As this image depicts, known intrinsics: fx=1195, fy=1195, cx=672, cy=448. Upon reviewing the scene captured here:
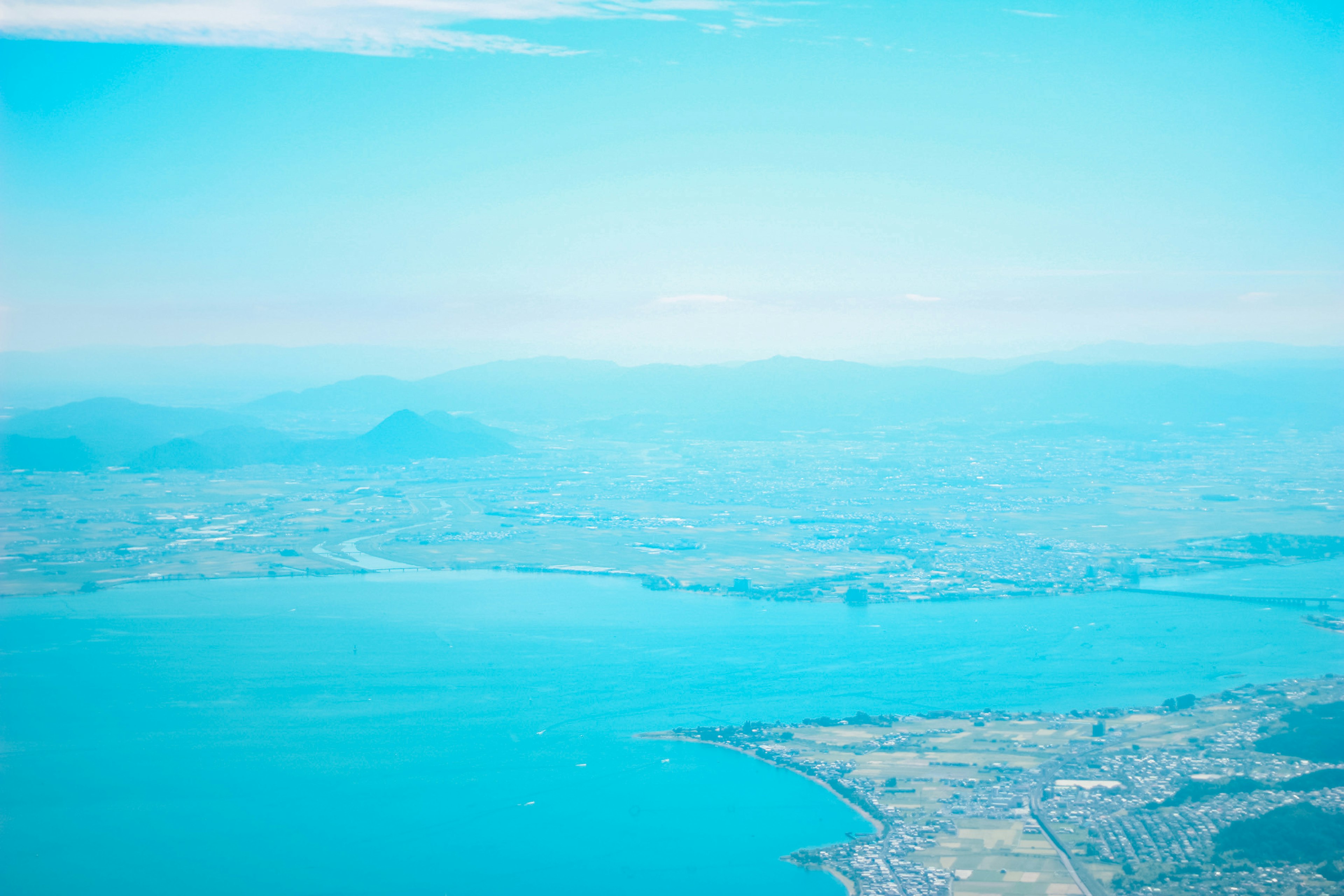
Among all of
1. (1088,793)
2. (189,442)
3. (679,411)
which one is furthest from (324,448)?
(1088,793)

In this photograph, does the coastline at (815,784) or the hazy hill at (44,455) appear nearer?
the coastline at (815,784)

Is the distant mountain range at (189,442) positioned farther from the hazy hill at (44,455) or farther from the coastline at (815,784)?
the coastline at (815,784)

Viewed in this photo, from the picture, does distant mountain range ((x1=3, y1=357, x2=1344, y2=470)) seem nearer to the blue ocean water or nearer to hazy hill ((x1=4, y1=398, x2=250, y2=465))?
hazy hill ((x1=4, y1=398, x2=250, y2=465))

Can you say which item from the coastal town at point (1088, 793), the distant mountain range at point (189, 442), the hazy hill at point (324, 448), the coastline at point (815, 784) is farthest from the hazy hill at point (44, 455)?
the coastal town at point (1088, 793)

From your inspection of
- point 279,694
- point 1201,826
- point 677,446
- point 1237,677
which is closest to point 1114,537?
point 1237,677

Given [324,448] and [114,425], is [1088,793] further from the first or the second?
[114,425]

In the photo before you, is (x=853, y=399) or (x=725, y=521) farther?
(x=853, y=399)

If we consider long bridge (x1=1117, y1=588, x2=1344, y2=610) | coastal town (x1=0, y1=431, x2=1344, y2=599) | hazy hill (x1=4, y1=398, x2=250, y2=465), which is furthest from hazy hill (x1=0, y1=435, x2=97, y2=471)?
long bridge (x1=1117, y1=588, x2=1344, y2=610)
